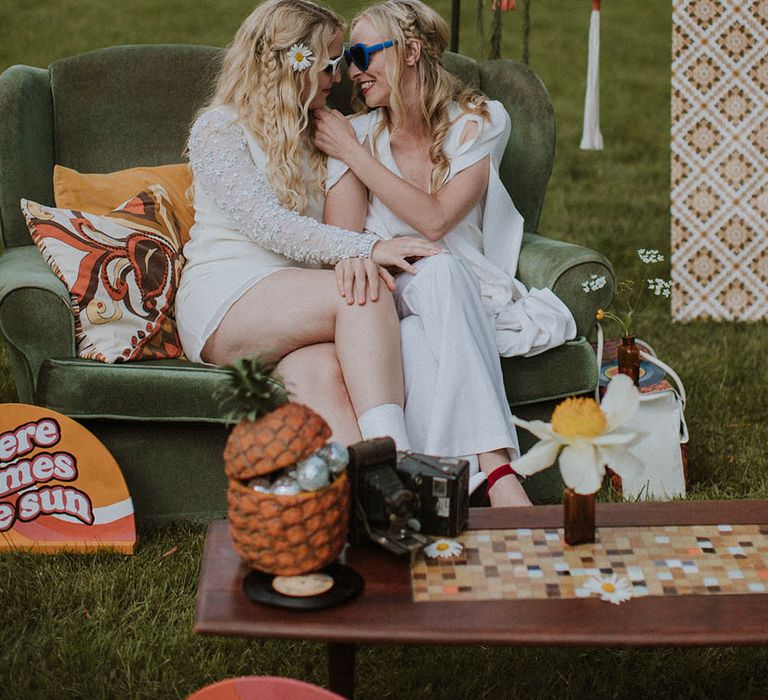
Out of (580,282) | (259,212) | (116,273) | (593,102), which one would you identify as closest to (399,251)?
→ (259,212)

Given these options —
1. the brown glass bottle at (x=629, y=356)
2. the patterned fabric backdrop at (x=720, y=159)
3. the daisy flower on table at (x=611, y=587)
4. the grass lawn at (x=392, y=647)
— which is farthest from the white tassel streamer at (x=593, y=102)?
the daisy flower on table at (x=611, y=587)

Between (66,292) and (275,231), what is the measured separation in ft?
1.67

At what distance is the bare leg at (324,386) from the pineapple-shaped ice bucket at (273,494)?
0.79 metres

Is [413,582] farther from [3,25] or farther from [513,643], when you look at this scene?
[3,25]

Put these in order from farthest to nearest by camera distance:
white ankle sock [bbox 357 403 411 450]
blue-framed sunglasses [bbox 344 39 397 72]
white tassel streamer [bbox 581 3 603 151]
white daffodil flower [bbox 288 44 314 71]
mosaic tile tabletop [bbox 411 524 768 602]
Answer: white tassel streamer [bbox 581 3 603 151] → blue-framed sunglasses [bbox 344 39 397 72] → white daffodil flower [bbox 288 44 314 71] → white ankle sock [bbox 357 403 411 450] → mosaic tile tabletop [bbox 411 524 768 602]

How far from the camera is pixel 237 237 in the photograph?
107 inches

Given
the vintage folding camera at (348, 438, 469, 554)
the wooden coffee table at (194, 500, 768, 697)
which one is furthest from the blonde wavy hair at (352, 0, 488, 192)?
the wooden coffee table at (194, 500, 768, 697)

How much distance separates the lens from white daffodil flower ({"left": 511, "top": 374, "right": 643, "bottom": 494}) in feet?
5.30

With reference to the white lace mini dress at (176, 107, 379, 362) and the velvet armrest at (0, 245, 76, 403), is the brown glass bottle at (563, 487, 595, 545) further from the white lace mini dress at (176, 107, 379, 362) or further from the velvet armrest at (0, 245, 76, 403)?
the velvet armrest at (0, 245, 76, 403)

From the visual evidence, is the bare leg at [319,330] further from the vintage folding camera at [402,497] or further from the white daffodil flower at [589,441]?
the white daffodil flower at [589,441]

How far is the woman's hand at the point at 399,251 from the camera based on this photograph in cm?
262

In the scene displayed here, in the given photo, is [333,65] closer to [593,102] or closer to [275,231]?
[275,231]

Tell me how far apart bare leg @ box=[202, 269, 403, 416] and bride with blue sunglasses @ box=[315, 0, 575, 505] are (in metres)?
0.06

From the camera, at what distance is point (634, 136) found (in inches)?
288
